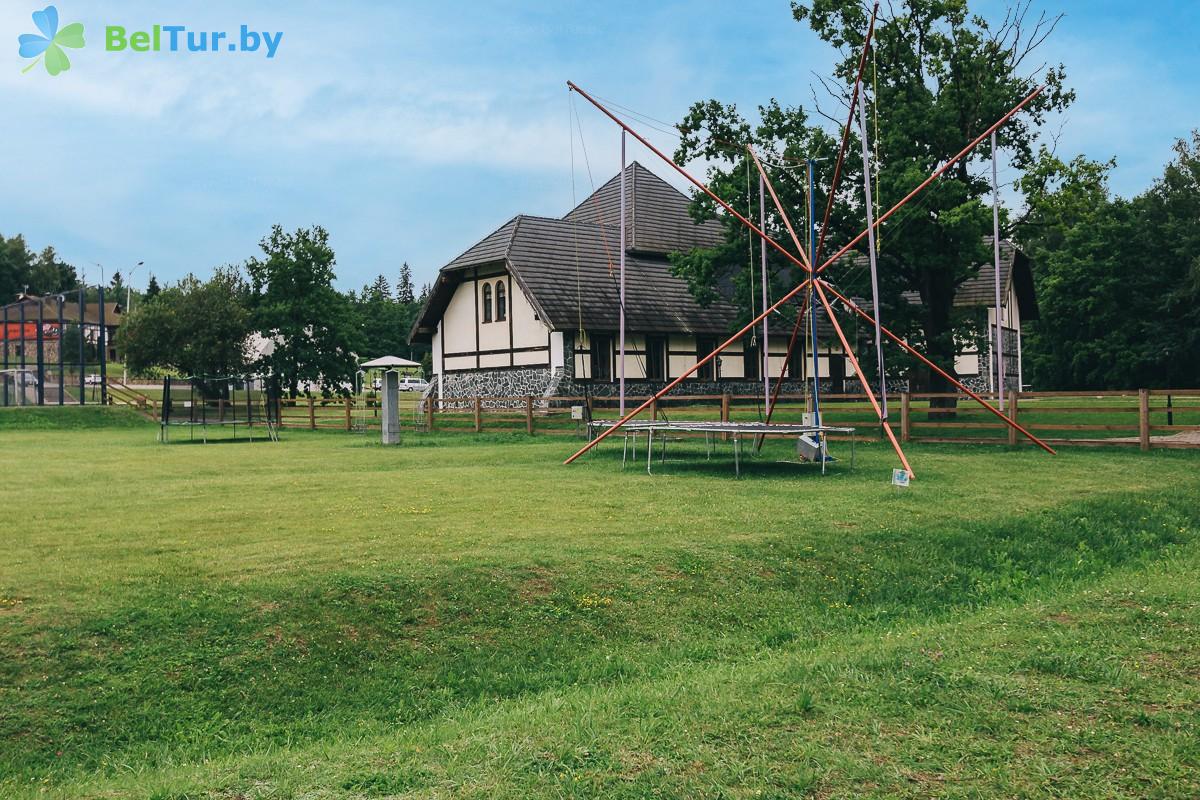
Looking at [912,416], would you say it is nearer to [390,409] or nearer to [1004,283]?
[1004,283]

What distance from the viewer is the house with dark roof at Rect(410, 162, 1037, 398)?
1408 inches

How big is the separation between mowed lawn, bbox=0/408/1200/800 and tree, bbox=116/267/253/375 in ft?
115

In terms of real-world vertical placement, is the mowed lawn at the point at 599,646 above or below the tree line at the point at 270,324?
below

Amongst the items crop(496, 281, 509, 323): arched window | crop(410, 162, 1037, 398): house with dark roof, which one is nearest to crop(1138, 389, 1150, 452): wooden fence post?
crop(410, 162, 1037, 398): house with dark roof

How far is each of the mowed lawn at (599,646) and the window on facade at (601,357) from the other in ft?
74.4

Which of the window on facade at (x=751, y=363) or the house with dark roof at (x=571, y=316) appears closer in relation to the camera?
the house with dark roof at (x=571, y=316)

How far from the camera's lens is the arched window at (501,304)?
123 feet

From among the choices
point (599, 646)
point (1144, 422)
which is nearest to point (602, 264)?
point (1144, 422)

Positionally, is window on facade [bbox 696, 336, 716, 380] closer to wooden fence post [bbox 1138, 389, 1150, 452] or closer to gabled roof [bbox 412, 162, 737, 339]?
gabled roof [bbox 412, 162, 737, 339]

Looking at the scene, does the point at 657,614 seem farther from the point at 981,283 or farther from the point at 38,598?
the point at 981,283

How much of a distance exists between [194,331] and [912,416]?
32023 millimetres

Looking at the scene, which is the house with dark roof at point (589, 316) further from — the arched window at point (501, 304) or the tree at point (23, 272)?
the tree at point (23, 272)

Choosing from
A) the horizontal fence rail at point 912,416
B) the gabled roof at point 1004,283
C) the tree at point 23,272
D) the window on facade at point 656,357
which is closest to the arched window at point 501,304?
the horizontal fence rail at point 912,416

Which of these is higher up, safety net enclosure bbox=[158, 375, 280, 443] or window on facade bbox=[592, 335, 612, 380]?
window on facade bbox=[592, 335, 612, 380]
